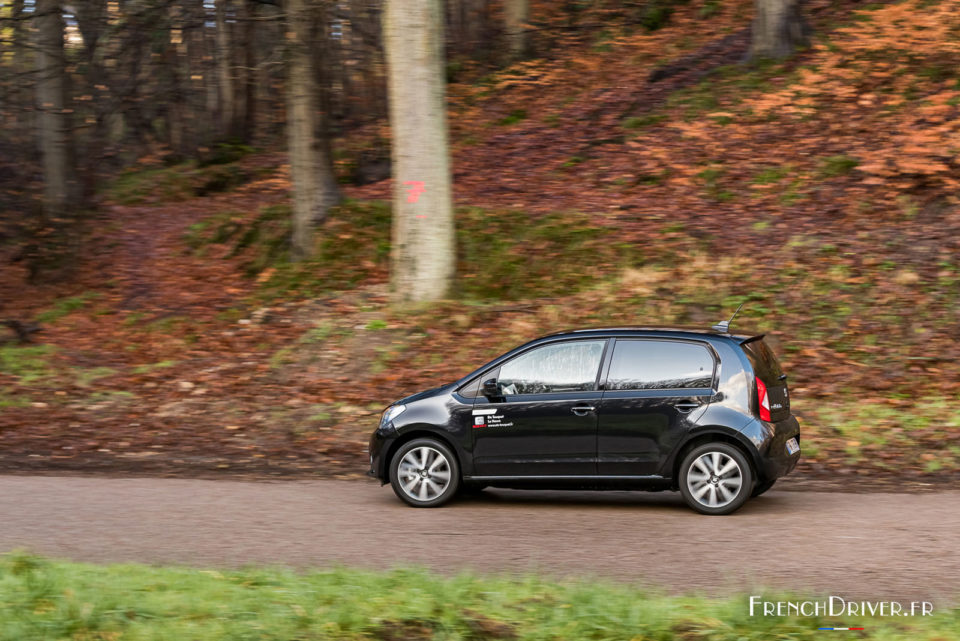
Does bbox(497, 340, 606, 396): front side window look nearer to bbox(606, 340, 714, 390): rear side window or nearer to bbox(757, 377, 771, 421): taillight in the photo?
bbox(606, 340, 714, 390): rear side window

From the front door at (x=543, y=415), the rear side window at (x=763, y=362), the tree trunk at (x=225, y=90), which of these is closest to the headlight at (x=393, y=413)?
the front door at (x=543, y=415)

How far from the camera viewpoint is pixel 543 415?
9.14 m

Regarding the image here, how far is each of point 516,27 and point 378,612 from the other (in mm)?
25207

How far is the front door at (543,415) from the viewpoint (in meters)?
9.05

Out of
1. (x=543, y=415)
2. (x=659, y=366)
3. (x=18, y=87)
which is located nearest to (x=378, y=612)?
(x=543, y=415)

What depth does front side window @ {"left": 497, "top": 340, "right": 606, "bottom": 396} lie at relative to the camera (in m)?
9.20

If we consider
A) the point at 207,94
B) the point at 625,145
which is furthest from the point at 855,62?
the point at 207,94

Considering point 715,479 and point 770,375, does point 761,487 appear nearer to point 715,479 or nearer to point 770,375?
point 715,479

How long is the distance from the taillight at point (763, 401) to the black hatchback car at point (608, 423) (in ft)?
0.04

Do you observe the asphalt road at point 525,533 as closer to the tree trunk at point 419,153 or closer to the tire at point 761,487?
the tire at point 761,487

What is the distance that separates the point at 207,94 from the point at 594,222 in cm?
2103

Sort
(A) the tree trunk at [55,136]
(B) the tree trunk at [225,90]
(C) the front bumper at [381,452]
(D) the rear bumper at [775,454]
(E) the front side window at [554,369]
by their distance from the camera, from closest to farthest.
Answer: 1. (D) the rear bumper at [775,454]
2. (E) the front side window at [554,369]
3. (C) the front bumper at [381,452]
4. (A) the tree trunk at [55,136]
5. (B) the tree trunk at [225,90]

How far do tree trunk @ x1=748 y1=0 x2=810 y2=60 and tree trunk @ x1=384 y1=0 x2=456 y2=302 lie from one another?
9768mm

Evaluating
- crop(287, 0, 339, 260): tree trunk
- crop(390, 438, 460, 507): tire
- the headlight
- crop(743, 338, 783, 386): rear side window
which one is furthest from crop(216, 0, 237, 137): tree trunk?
crop(743, 338, 783, 386): rear side window
